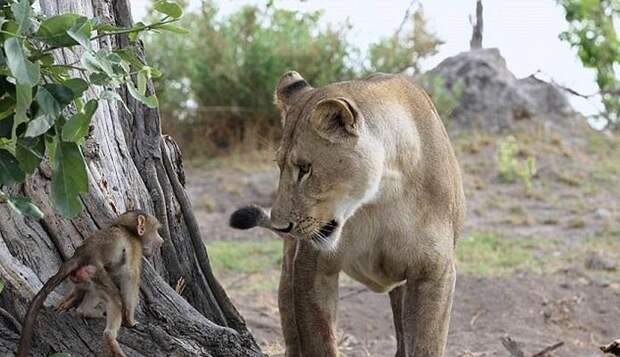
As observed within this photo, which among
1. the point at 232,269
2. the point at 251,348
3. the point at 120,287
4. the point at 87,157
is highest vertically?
the point at 87,157

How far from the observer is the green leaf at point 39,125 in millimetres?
3252

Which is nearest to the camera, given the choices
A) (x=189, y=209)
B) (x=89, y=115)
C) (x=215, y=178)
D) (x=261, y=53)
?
(x=89, y=115)

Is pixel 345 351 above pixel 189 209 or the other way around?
the other way around

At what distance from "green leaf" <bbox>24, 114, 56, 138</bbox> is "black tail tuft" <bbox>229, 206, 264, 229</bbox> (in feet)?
6.51

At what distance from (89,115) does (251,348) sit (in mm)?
1466

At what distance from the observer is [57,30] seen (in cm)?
325

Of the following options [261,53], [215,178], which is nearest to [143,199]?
[215,178]

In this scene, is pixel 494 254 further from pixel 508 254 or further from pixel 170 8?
pixel 170 8

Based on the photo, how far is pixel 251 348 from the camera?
4.54 meters

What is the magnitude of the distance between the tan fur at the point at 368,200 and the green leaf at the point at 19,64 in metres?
1.50

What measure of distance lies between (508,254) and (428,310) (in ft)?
17.1

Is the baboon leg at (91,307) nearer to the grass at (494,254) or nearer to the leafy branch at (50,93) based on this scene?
the leafy branch at (50,93)

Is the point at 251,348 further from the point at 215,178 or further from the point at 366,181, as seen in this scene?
the point at 215,178

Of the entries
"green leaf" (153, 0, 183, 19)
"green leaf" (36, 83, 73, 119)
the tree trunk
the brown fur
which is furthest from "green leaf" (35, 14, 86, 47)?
the tree trunk
